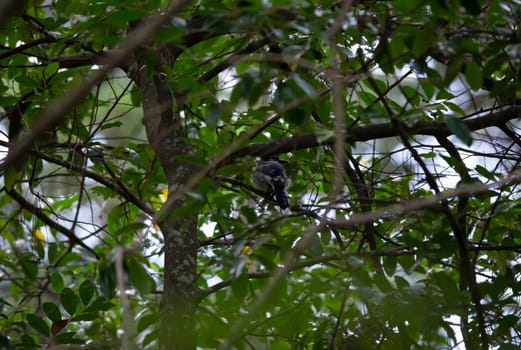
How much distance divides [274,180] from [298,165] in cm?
23

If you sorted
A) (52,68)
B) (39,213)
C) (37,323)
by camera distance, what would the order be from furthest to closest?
(39,213) < (52,68) < (37,323)

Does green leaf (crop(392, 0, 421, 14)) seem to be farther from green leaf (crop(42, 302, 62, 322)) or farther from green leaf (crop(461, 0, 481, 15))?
green leaf (crop(42, 302, 62, 322))

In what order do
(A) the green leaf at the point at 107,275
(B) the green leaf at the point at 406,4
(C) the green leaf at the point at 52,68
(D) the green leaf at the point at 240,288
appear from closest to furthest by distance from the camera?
(A) the green leaf at the point at 107,275
(B) the green leaf at the point at 406,4
(D) the green leaf at the point at 240,288
(C) the green leaf at the point at 52,68

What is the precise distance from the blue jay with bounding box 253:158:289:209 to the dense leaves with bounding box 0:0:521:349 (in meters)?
0.08

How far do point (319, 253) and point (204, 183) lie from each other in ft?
1.75

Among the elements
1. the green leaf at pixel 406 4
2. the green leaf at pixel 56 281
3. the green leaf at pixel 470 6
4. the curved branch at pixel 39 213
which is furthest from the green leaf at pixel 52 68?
the green leaf at pixel 470 6

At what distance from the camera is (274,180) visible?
3.58m

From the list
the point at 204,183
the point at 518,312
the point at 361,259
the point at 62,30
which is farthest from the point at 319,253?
the point at 62,30

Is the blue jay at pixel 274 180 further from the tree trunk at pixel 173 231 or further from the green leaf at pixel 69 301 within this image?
the green leaf at pixel 69 301

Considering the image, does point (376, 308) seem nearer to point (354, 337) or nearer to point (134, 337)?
point (354, 337)

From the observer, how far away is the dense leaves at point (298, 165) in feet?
7.11

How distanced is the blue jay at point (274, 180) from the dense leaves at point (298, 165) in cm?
8

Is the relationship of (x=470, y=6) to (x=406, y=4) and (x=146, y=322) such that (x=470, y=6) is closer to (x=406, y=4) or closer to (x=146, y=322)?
(x=406, y=4)

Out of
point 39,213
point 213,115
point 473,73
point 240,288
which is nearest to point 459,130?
point 473,73
